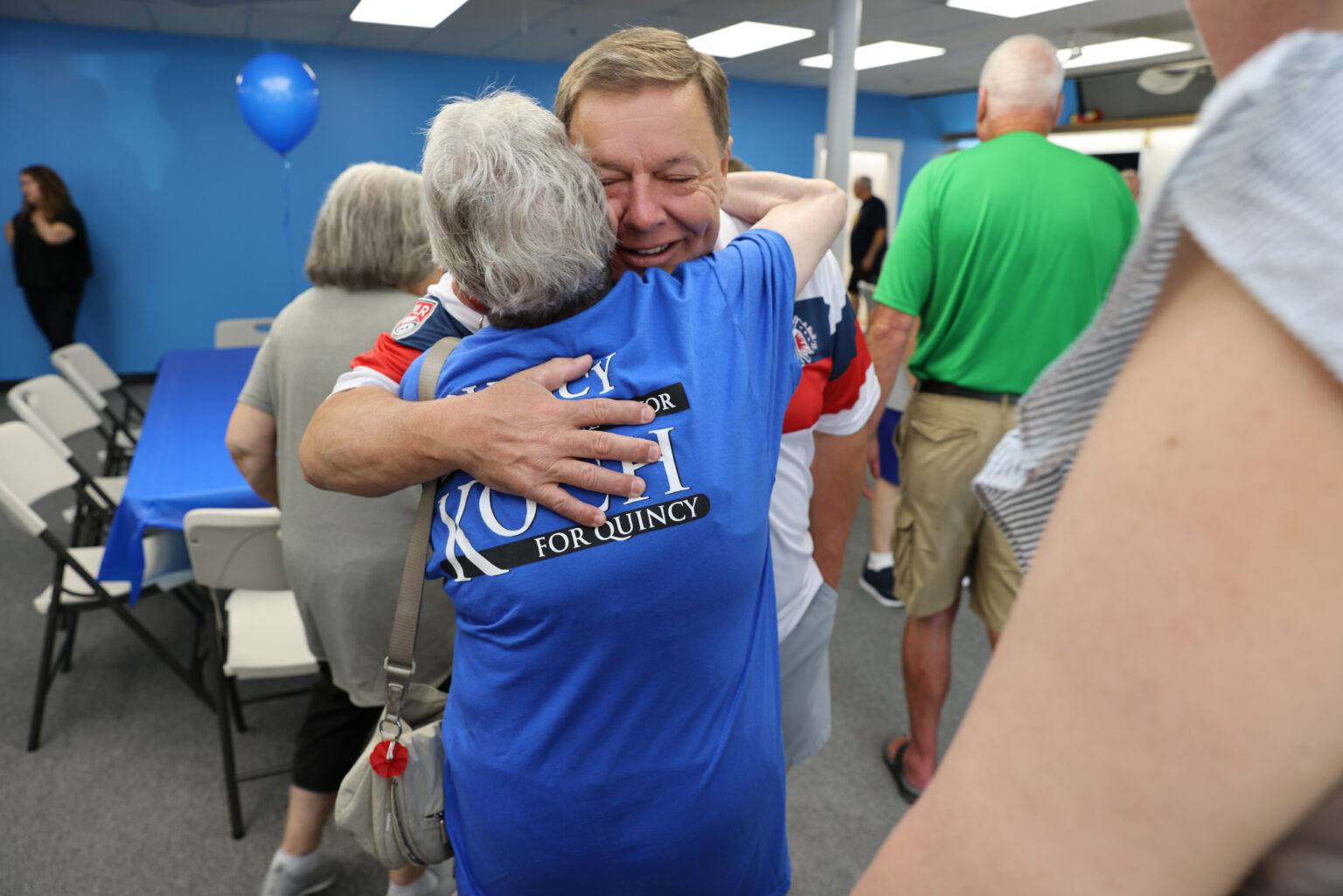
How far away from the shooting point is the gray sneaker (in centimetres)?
200

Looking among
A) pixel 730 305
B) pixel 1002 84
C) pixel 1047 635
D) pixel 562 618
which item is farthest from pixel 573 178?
pixel 1002 84

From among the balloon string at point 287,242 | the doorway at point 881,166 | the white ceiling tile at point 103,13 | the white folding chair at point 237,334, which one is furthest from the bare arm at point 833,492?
the doorway at point 881,166

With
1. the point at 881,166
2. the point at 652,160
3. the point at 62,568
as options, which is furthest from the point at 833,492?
the point at 881,166

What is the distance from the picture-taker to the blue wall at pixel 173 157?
7.49 m

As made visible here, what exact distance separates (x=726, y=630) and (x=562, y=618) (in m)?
0.23

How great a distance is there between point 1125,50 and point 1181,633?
10732 mm

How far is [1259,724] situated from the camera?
0.77 feet

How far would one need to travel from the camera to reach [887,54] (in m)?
9.13

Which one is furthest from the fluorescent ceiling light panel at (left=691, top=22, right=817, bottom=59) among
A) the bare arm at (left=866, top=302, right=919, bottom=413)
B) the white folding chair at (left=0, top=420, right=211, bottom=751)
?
the white folding chair at (left=0, top=420, right=211, bottom=751)

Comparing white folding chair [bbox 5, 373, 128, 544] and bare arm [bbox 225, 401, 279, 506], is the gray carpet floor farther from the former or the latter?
bare arm [bbox 225, 401, 279, 506]

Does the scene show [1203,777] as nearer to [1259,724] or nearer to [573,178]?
[1259,724]

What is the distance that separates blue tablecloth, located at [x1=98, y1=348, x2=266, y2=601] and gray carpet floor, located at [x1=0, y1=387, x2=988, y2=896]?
61cm

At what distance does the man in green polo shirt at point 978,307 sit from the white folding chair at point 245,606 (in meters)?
1.80

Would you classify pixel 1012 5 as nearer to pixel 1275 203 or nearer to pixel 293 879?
pixel 293 879
